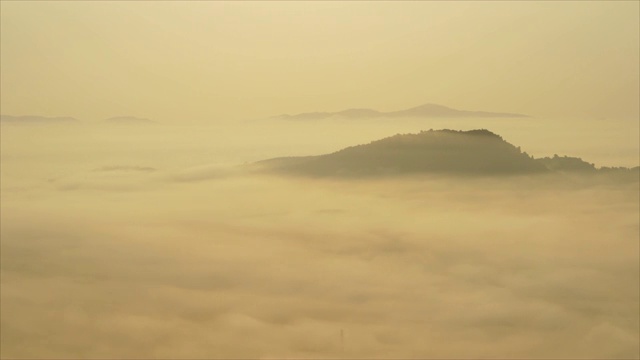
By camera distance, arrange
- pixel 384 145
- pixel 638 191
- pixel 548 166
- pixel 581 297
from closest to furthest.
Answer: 1. pixel 581 297
2. pixel 638 191
3. pixel 384 145
4. pixel 548 166

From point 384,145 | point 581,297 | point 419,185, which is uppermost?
point 384,145

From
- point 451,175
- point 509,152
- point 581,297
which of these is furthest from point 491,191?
point 581,297

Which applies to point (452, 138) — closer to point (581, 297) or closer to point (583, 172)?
point (583, 172)

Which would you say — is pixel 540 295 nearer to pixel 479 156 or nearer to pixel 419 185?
pixel 419 185

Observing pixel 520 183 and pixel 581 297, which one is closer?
pixel 581 297

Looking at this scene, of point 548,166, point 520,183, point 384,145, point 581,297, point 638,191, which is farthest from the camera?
point 548,166

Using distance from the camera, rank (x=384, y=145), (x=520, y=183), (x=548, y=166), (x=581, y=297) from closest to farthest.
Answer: (x=581, y=297), (x=520, y=183), (x=384, y=145), (x=548, y=166)

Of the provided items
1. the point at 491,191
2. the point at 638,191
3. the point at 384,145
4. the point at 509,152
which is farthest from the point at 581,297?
the point at 509,152

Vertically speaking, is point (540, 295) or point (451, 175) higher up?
point (451, 175)

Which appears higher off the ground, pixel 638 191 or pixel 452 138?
pixel 452 138
